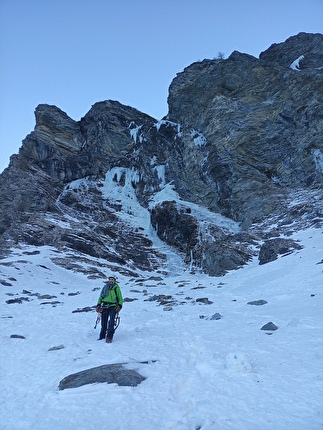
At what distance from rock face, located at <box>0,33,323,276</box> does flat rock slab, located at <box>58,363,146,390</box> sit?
925 inches

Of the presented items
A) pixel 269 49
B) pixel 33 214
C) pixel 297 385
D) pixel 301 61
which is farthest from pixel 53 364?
pixel 269 49

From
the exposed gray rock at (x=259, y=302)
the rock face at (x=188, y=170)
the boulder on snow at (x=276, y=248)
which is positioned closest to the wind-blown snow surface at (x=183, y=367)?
the exposed gray rock at (x=259, y=302)

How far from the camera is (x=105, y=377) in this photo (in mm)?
5445

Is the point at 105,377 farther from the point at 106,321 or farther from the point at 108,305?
the point at 108,305

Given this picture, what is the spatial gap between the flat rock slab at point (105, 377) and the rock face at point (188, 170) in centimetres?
2351

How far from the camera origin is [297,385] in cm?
454

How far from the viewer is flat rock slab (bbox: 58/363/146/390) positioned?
5258 mm

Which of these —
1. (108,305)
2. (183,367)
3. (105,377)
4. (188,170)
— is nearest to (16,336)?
(108,305)

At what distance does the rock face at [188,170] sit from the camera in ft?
136

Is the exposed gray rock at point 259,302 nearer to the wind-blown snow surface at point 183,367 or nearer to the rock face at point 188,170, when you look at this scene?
Answer: the wind-blown snow surface at point 183,367

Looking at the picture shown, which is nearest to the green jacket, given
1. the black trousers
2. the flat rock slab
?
the black trousers

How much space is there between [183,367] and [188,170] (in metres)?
57.4

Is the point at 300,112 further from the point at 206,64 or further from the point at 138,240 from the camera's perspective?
the point at 138,240

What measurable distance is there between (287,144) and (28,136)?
53.0m
